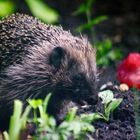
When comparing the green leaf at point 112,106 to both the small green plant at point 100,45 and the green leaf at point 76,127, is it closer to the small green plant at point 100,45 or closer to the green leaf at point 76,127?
the green leaf at point 76,127

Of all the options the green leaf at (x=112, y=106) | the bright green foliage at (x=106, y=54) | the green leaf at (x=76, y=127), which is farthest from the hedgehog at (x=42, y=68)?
the bright green foliage at (x=106, y=54)

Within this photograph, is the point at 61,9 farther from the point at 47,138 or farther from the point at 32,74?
the point at 47,138

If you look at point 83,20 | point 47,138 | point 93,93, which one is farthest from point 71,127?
point 83,20

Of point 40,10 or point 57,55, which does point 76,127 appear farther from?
point 40,10

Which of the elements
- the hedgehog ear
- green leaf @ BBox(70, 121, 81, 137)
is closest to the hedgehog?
the hedgehog ear

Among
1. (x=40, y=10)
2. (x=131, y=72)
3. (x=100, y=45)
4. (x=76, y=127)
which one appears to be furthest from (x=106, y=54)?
(x=76, y=127)

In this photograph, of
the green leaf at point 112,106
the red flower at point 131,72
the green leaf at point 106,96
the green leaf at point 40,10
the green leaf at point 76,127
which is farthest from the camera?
the green leaf at point 40,10
